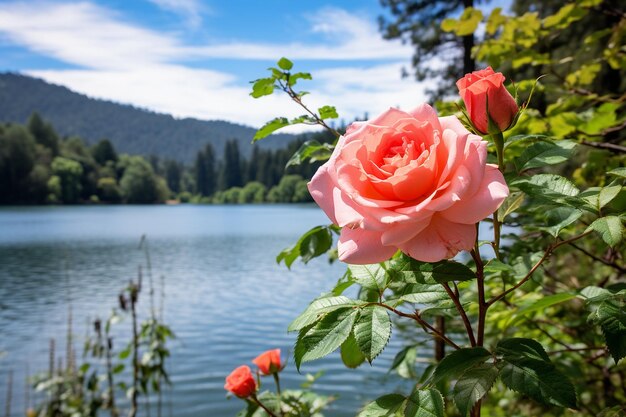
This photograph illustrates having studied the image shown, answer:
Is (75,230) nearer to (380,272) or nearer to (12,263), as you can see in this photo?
(12,263)

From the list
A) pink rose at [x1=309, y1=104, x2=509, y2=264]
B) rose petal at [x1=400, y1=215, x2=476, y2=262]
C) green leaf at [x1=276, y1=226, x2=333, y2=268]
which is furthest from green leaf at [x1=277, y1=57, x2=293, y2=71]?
rose petal at [x1=400, y1=215, x2=476, y2=262]

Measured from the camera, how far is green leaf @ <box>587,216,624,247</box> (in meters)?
0.65

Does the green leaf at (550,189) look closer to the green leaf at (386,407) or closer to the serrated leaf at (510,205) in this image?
the serrated leaf at (510,205)

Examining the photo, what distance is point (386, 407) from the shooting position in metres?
0.67

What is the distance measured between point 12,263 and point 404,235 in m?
22.4

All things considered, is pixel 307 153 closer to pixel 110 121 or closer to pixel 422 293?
pixel 422 293

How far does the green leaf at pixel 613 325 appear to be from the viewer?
60cm

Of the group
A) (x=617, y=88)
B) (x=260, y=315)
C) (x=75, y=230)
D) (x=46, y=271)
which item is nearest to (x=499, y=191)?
(x=617, y=88)

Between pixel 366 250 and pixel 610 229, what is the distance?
0.35 m

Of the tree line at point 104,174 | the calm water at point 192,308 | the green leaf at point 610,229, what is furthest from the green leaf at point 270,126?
the tree line at point 104,174

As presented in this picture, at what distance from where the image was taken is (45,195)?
235ft

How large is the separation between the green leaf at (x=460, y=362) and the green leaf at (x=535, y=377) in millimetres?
28

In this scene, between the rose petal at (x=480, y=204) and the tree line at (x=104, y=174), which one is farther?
the tree line at (x=104, y=174)

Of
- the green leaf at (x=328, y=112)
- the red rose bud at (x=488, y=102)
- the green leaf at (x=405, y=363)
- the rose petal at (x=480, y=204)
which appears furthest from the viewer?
the green leaf at (x=405, y=363)
